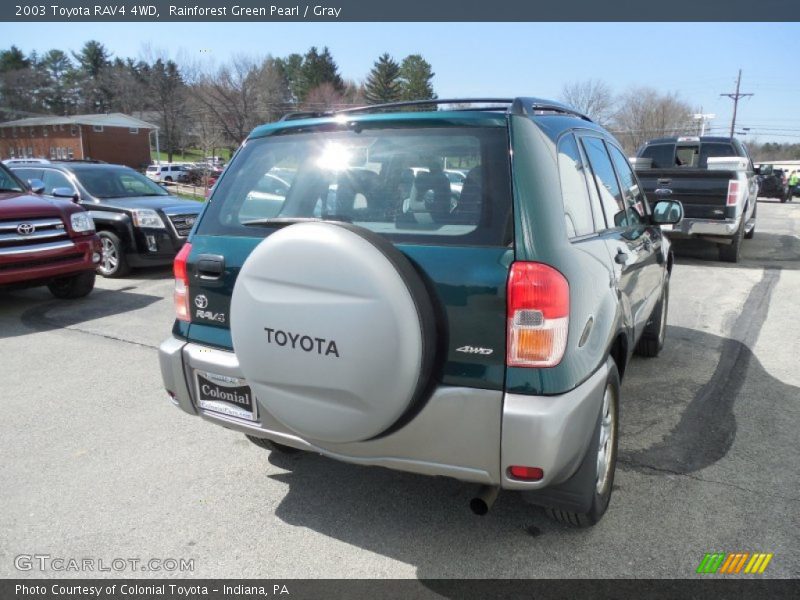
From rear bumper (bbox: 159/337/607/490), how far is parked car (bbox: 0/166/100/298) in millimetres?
5669

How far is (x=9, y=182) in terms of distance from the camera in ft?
24.8

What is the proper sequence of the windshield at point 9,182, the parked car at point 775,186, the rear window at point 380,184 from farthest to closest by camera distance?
the parked car at point 775,186
the windshield at point 9,182
the rear window at point 380,184

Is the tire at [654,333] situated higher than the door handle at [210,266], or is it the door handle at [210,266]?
the door handle at [210,266]

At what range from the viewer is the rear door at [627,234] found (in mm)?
3164

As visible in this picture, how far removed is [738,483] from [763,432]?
2.57 ft

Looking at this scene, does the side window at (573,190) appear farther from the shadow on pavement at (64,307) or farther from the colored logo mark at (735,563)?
the shadow on pavement at (64,307)

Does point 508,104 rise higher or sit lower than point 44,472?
higher

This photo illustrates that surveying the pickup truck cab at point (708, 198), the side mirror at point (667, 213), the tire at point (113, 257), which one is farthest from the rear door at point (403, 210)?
the pickup truck cab at point (708, 198)

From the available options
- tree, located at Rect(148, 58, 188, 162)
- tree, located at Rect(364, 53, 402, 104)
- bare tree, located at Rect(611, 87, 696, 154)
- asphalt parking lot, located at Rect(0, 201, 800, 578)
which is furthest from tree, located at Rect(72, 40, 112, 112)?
asphalt parking lot, located at Rect(0, 201, 800, 578)

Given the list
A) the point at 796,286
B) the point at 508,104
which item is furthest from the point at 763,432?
the point at 796,286

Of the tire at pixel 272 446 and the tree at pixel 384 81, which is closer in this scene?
the tire at pixel 272 446

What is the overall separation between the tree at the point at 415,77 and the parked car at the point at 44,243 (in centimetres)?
7943

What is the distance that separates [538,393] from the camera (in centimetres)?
216

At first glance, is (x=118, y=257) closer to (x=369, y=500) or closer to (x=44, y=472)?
(x=44, y=472)
